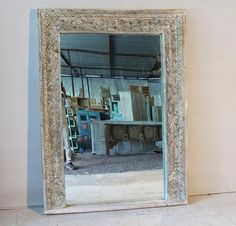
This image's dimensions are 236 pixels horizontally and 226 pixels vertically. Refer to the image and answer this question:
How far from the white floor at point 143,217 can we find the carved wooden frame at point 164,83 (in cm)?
8

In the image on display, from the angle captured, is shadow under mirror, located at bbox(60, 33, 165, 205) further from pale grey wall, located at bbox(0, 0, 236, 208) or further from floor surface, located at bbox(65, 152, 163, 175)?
pale grey wall, located at bbox(0, 0, 236, 208)

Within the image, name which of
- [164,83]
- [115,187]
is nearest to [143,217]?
[115,187]

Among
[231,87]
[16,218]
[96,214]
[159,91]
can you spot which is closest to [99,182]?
[96,214]

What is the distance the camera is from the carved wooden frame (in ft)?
7.43

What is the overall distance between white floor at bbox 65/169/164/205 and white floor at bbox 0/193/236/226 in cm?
13

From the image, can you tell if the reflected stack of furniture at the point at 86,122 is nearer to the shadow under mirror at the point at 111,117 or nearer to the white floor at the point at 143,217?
the shadow under mirror at the point at 111,117

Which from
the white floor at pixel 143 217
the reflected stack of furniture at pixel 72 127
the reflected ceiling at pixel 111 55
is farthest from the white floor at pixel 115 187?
the reflected ceiling at pixel 111 55

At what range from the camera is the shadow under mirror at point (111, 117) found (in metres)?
2.35

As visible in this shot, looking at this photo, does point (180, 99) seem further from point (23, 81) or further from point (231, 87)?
point (23, 81)

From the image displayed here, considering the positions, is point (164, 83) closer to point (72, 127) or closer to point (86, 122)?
point (86, 122)

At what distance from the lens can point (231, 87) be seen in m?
2.62

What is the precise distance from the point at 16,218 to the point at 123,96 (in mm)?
1151

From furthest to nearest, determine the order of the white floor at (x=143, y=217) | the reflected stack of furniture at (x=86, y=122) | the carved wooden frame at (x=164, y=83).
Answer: the reflected stack of furniture at (x=86, y=122), the carved wooden frame at (x=164, y=83), the white floor at (x=143, y=217)

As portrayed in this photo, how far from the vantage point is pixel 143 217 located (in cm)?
220
